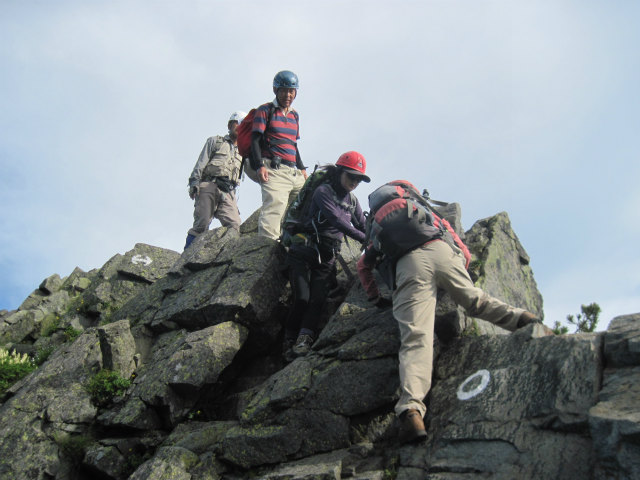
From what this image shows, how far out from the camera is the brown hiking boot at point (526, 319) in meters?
8.21

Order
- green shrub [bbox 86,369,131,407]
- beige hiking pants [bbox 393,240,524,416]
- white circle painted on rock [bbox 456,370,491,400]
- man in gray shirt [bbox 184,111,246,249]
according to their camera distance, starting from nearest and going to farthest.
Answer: white circle painted on rock [bbox 456,370,491,400], beige hiking pants [bbox 393,240,524,416], green shrub [bbox 86,369,131,407], man in gray shirt [bbox 184,111,246,249]

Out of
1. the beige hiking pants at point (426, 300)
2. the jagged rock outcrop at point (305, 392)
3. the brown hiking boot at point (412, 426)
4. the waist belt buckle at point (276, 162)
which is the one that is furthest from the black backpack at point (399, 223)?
the waist belt buckle at point (276, 162)

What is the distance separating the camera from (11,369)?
1392cm

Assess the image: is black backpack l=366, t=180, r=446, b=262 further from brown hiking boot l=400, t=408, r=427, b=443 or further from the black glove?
brown hiking boot l=400, t=408, r=427, b=443

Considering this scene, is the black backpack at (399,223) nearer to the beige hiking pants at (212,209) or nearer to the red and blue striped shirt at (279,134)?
the red and blue striped shirt at (279,134)

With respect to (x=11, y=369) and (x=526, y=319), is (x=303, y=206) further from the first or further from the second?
(x=11, y=369)

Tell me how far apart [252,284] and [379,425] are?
517cm

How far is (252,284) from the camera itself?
12461 millimetres

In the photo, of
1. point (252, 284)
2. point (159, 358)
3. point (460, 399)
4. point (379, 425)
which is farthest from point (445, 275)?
point (159, 358)

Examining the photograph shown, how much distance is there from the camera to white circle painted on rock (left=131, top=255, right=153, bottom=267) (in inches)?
737

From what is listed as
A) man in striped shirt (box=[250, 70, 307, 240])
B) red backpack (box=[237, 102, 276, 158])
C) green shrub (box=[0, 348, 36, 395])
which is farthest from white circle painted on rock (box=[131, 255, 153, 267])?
red backpack (box=[237, 102, 276, 158])

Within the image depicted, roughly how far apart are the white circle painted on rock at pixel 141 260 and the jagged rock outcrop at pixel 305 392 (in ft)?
9.38

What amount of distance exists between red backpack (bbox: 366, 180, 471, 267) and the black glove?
1329 millimetres

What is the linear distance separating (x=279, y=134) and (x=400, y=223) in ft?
23.0
